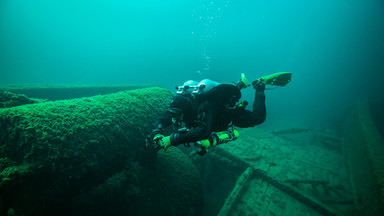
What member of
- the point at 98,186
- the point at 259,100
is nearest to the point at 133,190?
the point at 98,186

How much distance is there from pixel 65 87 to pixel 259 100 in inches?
374

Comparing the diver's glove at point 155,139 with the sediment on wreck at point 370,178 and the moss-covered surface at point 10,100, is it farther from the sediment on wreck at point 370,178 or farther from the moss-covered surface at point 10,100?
the sediment on wreck at point 370,178

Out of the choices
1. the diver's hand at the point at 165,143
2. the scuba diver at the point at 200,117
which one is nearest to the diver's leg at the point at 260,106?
the scuba diver at the point at 200,117

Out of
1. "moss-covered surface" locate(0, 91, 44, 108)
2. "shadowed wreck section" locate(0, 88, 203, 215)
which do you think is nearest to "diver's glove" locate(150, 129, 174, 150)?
"shadowed wreck section" locate(0, 88, 203, 215)

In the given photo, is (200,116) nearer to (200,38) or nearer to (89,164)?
(89,164)

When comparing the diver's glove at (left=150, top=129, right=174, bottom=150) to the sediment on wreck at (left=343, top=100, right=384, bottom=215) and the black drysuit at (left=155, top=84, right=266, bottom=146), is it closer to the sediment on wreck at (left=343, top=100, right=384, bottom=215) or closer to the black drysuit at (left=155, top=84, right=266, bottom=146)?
the black drysuit at (left=155, top=84, right=266, bottom=146)

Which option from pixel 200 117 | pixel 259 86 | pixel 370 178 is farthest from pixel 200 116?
pixel 370 178

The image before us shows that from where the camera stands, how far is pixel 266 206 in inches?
155

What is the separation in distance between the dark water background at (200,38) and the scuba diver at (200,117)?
61.2m

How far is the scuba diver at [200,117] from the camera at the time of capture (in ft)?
7.47

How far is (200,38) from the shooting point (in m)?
117

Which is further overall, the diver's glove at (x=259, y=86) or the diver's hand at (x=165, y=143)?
the diver's glove at (x=259, y=86)

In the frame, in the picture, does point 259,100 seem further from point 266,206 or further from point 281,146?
point 281,146

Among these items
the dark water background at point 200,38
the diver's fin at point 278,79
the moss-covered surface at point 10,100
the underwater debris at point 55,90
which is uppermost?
the dark water background at point 200,38
